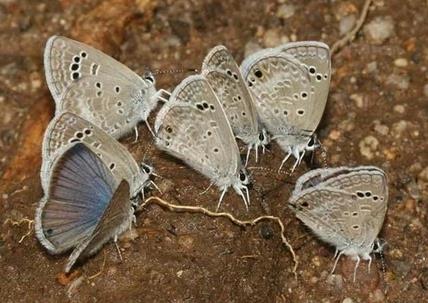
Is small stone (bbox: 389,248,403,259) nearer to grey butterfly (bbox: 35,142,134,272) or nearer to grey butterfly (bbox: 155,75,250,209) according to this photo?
grey butterfly (bbox: 155,75,250,209)

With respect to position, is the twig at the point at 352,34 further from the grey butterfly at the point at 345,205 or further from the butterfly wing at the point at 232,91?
the grey butterfly at the point at 345,205

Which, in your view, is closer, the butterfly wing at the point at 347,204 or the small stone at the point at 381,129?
the butterfly wing at the point at 347,204

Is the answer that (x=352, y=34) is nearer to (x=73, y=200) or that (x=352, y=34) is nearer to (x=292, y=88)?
(x=292, y=88)

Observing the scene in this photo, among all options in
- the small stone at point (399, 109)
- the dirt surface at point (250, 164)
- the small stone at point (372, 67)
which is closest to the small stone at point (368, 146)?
the dirt surface at point (250, 164)

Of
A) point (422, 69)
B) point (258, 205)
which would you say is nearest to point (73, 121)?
point (258, 205)

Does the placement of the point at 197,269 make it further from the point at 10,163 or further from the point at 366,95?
the point at 366,95

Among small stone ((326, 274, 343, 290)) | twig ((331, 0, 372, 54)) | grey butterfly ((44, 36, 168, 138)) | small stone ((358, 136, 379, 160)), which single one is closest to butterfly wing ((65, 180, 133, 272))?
grey butterfly ((44, 36, 168, 138))
